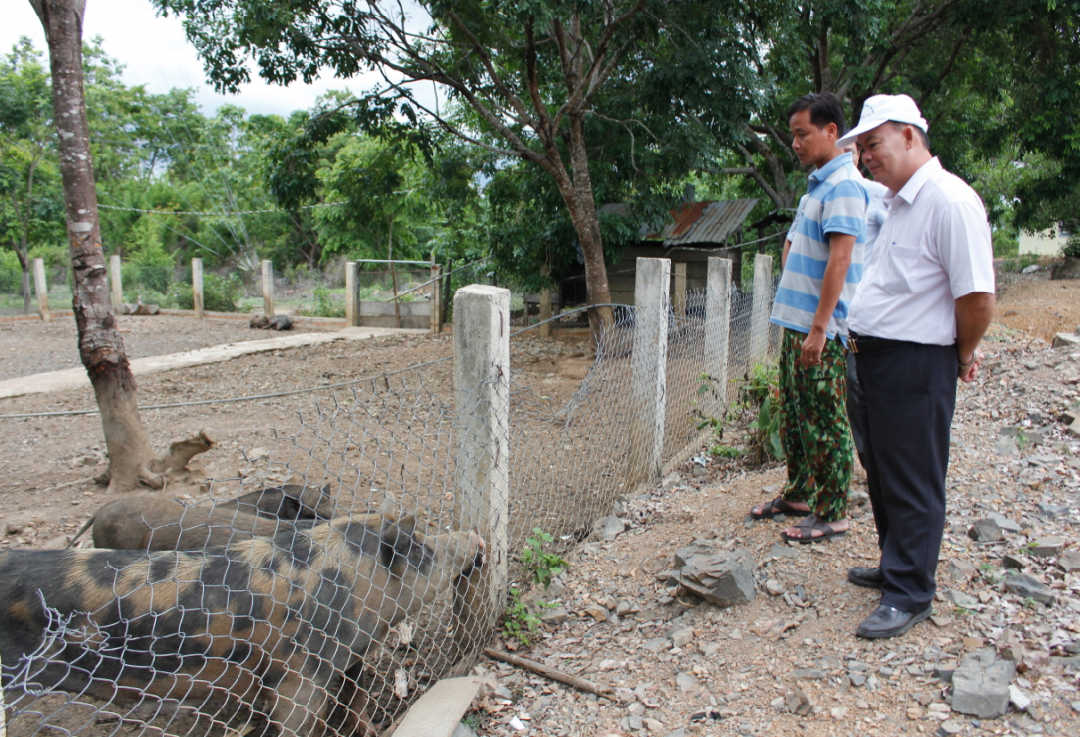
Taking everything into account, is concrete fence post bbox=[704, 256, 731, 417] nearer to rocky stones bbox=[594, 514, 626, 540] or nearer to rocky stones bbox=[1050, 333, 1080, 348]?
rocky stones bbox=[594, 514, 626, 540]

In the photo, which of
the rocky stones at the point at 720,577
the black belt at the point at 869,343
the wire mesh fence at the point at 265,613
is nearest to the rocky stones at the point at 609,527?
the wire mesh fence at the point at 265,613

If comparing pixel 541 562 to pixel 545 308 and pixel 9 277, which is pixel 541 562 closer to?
pixel 545 308

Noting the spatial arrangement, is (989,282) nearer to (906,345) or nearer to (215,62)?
(906,345)

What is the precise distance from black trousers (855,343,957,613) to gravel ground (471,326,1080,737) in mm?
210

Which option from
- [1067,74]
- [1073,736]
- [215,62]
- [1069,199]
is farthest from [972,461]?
[1069,199]

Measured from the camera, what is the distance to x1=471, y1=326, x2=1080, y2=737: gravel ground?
2.12m

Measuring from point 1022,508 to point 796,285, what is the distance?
146 centimetres

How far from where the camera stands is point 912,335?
7.59 feet

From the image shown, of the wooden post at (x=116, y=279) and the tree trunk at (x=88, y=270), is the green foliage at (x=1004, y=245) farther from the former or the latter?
the tree trunk at (x=88, y=270)

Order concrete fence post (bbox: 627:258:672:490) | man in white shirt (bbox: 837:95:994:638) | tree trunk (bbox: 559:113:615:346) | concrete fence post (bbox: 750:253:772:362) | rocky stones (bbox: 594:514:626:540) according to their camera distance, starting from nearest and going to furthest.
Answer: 1. man in white shirt (bbox: 837:95:994:638)
2. rocky stones (bbox: 594:514:626:540)
3. concrete fence post (bbox: 627:258:672:490)
4. concrete fence post (bbox: 750:253:772:362)
5. tree trunk (bbox: 559:113:615:346)

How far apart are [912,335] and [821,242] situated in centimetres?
82

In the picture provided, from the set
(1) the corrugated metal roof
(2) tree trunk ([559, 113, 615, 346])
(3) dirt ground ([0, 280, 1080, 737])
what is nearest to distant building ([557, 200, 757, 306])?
(1) the corrugated metal roof

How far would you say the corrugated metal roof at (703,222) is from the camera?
13289mm

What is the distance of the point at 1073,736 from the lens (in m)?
1.87
